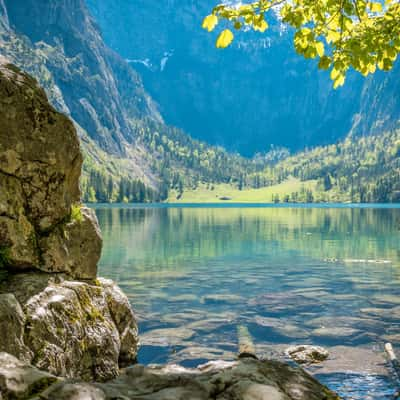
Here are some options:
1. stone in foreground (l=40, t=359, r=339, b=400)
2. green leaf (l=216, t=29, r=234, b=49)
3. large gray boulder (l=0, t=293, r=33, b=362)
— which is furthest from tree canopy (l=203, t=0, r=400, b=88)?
large gray boulder (l=0, t=293, r=33, b=362)

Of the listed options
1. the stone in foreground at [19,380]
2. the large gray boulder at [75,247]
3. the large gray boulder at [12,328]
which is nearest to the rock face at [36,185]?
the large gray boulder at [75,247]

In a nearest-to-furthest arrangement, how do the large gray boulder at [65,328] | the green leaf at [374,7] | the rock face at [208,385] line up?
1. the rock face at [208,385]
2. the green leaf at [374,7]
3. the large gray boulder at [65,328]

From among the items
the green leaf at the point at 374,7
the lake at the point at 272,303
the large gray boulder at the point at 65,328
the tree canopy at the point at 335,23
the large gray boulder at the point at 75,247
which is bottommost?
the lake at the point at 272,303

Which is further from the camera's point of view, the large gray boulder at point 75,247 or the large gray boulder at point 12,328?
the large gray boulder at point 75,247

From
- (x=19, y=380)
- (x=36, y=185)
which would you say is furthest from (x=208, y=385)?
(x=36, y=185)

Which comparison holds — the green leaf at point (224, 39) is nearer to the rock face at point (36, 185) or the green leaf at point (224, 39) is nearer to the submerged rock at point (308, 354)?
the rock face at point (36, 185)

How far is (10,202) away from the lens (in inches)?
509

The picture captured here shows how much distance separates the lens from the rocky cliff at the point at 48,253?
11.3m

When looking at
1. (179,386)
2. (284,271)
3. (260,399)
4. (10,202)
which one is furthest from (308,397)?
(284,271)

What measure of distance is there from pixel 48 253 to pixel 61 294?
5.22ft

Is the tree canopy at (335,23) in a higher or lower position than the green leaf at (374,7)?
lower

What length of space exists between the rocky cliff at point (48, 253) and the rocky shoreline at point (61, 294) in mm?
30

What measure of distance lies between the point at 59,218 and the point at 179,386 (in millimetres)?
8039

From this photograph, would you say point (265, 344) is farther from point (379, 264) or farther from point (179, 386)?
point (379, 264)
